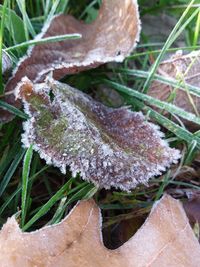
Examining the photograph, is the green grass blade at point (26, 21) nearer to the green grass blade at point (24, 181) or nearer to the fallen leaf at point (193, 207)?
the green grass blade at point (24, 181)

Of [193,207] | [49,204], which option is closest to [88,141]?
[49,204]

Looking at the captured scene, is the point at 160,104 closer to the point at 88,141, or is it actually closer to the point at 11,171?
the point at 88,141

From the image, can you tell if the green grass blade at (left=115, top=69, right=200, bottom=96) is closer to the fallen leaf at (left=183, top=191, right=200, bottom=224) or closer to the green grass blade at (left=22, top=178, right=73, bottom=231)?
the fallen leaf at (left=183, top=191, right=200, bottom=224)

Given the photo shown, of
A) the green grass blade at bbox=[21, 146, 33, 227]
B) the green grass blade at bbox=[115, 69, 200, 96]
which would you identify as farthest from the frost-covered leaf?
the green grass blade at bbox=[115, 69, 200, 96]

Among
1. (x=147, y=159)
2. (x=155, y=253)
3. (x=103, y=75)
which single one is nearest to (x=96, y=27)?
(x=103, y=75)

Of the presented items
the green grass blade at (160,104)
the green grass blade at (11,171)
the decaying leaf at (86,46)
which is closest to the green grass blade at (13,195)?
the green grass blade at (11,171)
